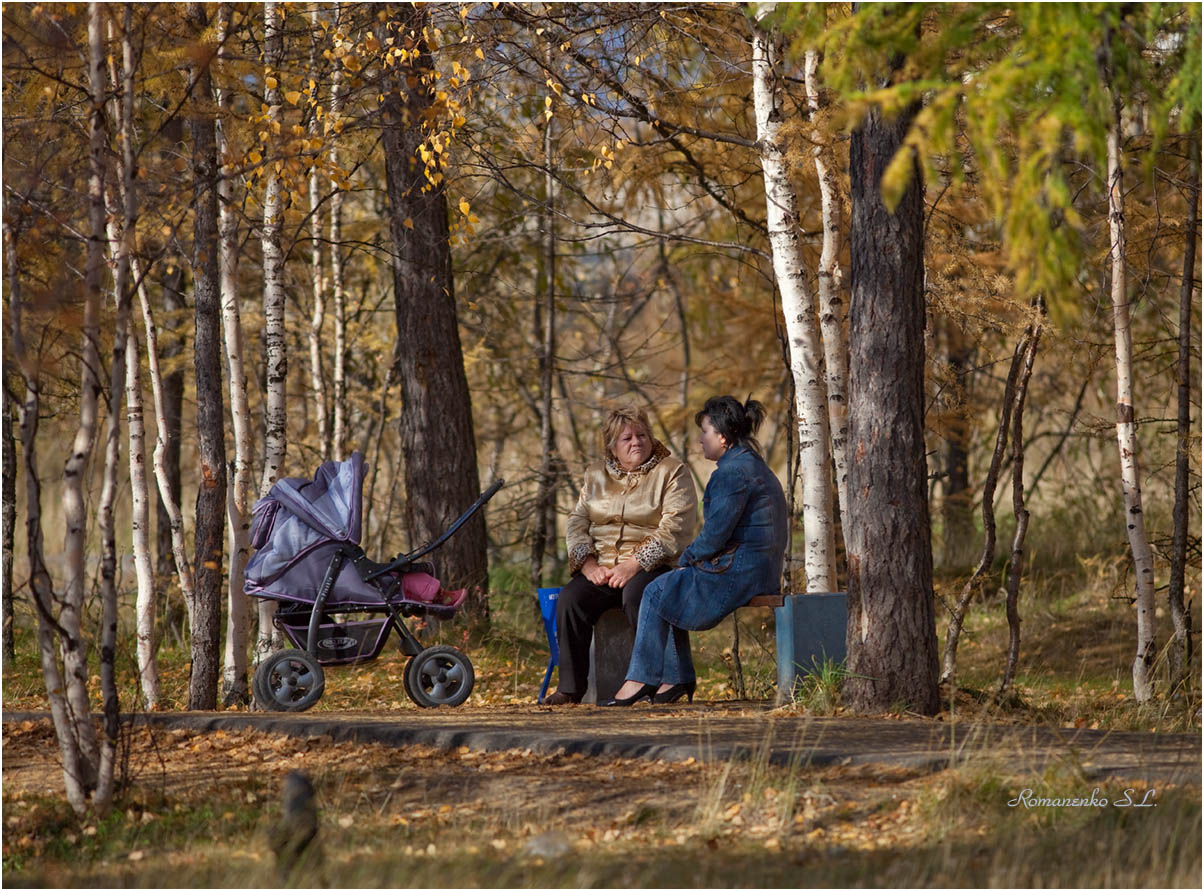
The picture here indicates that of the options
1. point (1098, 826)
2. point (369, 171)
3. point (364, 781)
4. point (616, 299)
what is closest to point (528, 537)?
point (616, 299)

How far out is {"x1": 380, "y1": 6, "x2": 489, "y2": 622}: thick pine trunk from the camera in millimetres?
10742

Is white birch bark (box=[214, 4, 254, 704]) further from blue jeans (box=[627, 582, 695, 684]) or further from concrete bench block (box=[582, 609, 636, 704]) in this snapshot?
blue jeans (box=[627, 582, 695, 684])

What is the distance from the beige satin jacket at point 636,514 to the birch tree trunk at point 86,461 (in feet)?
9.65

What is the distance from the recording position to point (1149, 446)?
13102mm

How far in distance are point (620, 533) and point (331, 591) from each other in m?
1.57

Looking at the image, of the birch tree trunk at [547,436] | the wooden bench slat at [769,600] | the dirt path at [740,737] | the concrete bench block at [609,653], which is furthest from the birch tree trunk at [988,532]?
the birch tree trunk at [547,436]

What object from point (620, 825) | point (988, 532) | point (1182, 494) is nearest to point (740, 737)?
point (620, 825)

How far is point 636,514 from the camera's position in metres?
7.34

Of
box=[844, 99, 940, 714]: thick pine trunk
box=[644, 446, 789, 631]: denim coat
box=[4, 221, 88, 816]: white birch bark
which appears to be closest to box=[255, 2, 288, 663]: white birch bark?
box=[644, 446, 789, 631]: denim coat

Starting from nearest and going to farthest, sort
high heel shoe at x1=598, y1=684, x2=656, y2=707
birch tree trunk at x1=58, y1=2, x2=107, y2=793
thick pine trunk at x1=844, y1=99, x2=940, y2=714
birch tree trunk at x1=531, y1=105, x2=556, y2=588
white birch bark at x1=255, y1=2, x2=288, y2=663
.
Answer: birch tree trunk at x1=58, y1=2, x2=107, y2=793 → thick pine trunk at x1=844, y1=99, x2=940, y2=714 → high heel shoe at x1=598, y1=684, x2=656, y2=707 → white birch bark at x1=255, y1=2, x2=288, y2=663 → birch tree trunk at x1=531, y1=105, x2=556, y2=588

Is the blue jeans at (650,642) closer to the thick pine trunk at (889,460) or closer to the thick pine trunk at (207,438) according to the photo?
the thick pine trunk at (889,460)

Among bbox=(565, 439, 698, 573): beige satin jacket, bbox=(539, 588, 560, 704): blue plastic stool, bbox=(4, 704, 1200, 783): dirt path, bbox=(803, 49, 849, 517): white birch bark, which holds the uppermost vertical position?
bbox=(803, 49, 849, 517): white birch bark

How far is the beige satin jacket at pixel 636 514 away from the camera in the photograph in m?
7.21

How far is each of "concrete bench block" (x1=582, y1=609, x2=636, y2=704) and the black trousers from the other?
54mm
